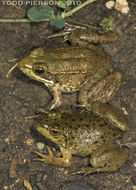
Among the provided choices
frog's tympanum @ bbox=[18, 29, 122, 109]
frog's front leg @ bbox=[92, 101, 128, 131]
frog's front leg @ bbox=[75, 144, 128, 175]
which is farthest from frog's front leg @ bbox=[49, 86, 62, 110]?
frog's front leg @ bbox=[75, 144, 128, 175]

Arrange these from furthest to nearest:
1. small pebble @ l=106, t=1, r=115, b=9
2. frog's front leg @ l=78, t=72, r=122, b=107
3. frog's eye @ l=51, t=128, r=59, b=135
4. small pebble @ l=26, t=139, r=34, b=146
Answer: small pebble @ l=106, t=1, r=115, b=9 → frog's front leg @ l=78, t=72, r=122, b=107 → small pebble @ l=26, t=139, r=34, b=146 → frog's eye @ l=51, t=128, r=59, b=135

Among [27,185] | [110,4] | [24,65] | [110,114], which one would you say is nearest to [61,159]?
[27,185]

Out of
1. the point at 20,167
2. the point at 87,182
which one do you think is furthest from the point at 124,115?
the point at 20,167

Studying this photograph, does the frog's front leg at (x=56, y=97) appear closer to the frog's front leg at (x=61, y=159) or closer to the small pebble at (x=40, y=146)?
the small pebble at (x=40, y=146)

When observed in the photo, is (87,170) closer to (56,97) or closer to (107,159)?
(107,159)

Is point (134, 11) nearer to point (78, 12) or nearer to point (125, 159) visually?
point (78, 12)

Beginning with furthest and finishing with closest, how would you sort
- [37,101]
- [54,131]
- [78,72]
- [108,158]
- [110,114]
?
[37,101] < [78,72] < [110,114] < [108,158] < [54,131]

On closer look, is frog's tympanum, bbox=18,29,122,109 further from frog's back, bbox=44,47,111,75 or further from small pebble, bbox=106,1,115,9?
small pebble, bbox=106,1,115,9
